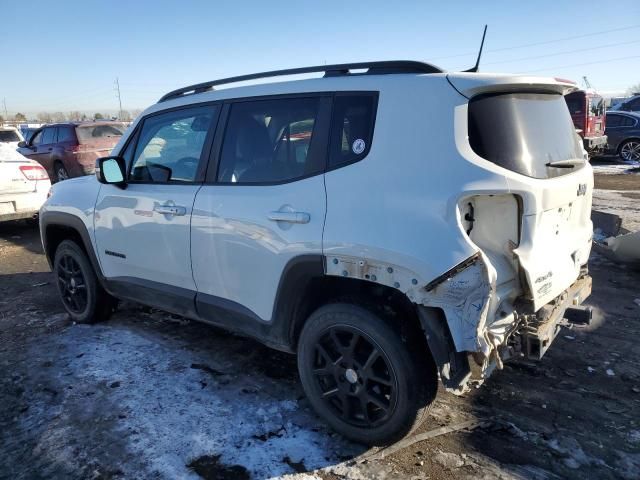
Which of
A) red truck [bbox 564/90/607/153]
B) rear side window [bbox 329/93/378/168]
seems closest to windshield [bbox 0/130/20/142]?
rear side window [bbox 329/93/378/168]

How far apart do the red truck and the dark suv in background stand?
1304 centimetres

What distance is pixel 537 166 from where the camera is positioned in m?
2.48

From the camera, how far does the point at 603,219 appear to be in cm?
646

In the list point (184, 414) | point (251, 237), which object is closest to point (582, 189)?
point (251, 237)

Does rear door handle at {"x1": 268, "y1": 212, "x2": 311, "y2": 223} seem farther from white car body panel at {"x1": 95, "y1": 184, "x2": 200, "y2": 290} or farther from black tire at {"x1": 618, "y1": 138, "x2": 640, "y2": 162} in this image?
black tire at {"x1": 618, "y1": 138, "x2": 640, "y2": 162}

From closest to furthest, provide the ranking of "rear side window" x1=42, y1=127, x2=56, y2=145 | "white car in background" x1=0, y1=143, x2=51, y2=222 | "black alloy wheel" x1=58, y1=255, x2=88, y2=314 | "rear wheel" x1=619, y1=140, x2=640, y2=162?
"black alloy wheel" x1=58, y1=255, x2=88, y2=314 < "white car in background" x1=0, y1=143, x2=51, y2=222 < "rear side window" x1=42, y1=127, x2=56, y2=145 < "rear wheel" x1=619, y1=140, x2=640, y2=162

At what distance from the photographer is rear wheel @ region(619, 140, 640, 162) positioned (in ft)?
52.5

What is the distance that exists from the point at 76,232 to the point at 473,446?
3813mm

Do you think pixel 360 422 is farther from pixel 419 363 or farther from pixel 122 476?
pixel 122 476

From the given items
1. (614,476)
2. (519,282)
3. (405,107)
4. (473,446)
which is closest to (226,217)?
(405,107)

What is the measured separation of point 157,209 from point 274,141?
1.09 meters

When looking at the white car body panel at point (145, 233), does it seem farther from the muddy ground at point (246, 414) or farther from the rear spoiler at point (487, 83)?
the rear spoiler at point (487, 83)

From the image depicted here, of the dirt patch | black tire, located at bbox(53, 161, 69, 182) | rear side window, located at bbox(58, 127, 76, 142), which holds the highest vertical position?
rear side window, located at bbox(58, 127, 76, 142)

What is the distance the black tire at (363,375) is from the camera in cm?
248
